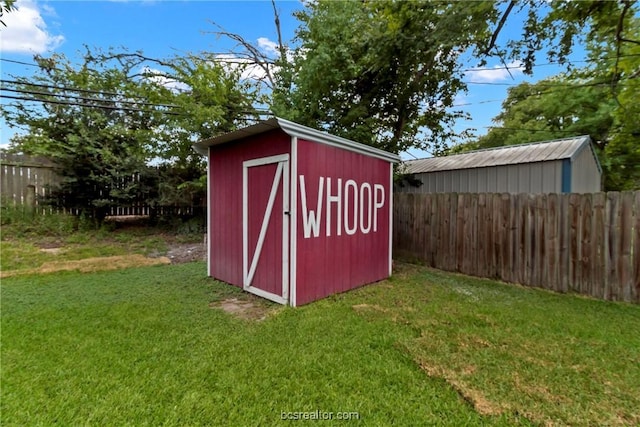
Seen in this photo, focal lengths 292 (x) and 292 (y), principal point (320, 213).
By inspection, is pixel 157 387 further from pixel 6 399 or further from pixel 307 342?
pixel 307 342

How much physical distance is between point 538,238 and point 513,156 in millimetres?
3233

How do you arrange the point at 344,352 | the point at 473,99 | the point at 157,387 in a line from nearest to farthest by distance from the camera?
the point at 157,387 < the point at 344,352 < the point at 473,99

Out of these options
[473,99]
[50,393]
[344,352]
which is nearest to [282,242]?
[344,352]

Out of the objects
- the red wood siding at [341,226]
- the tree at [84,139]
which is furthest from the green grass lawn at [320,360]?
the tree at [84,139]

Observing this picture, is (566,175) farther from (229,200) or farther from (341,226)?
(229,200)

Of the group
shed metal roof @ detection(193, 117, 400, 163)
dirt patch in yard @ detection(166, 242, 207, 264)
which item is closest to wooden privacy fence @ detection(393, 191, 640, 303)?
shed metal roof @ detection(193, 117, 400, 163)

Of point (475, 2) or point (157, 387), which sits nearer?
point (157, 387)

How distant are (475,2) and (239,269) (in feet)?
15.5

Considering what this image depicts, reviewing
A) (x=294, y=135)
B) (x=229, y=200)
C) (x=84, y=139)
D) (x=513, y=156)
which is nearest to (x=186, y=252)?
(x=229, y=200)

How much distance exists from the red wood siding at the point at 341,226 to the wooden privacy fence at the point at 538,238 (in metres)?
1.23

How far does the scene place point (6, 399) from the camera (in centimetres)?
181

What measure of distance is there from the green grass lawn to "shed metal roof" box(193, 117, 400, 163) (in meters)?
2.08

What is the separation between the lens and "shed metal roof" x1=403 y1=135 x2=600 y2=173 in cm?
613

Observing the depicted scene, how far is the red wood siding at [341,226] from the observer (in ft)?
11.8
